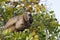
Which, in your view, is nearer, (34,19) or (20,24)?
(20,24)

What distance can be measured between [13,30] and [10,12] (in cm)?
28

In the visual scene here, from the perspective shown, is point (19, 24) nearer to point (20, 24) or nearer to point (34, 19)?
point (20, 24)

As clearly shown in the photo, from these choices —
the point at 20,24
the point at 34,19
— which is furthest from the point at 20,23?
the point at 34,19

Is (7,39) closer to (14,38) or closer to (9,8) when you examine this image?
(14,38)

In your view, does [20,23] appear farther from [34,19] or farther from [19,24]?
[34,19]

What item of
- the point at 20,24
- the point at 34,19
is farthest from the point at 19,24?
the point at 34,19

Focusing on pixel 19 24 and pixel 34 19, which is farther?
pixel 34 19

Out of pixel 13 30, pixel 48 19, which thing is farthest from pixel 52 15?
pixel 13 30

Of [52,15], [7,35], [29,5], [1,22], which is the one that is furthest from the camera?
[52,15]

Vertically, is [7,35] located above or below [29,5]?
below

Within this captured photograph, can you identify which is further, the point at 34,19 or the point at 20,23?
the point at 34,19

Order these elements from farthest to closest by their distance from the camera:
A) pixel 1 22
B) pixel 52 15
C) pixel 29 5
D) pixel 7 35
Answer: pixel 52 15
pixel 1 22
pixel 29 5
pixel 7 35

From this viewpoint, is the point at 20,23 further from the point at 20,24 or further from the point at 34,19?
the point at 34,19

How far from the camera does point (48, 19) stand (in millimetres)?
1401
